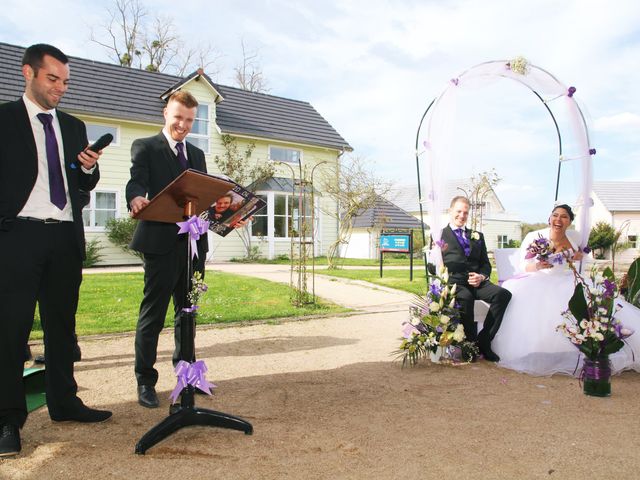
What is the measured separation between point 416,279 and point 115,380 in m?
8.87

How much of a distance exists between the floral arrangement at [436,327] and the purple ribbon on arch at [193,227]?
2.72m

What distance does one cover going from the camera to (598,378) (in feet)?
13.6

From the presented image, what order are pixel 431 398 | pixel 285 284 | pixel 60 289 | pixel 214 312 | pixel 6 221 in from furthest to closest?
pixel 285 284 → pixel 214 312 → pixel 431 398 → pixel 60 289 → pixel 6 221

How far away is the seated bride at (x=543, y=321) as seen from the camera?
4.90 m

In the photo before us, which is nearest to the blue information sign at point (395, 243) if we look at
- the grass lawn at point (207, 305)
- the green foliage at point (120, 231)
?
the grass lawn at point (207, 305)

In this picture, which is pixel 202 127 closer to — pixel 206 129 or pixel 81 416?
pixel 206 129

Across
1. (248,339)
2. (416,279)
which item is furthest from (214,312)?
(416,279)

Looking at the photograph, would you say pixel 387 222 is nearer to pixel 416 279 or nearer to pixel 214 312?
pixel 416 279

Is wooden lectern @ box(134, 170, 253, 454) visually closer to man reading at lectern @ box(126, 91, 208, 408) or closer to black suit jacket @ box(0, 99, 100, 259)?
man reading at lectern @ box(126, 91, 208, 408)

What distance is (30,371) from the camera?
4.26 m

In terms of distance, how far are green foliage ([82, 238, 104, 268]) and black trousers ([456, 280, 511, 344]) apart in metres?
12.8

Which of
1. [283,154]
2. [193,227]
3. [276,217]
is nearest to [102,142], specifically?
[193,227]

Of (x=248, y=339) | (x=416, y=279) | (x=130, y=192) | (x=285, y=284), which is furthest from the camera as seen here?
(x=416, y=279)

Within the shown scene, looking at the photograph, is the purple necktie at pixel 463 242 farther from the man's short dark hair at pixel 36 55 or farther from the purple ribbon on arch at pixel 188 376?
the man's short dark hair at pixel 36 55
